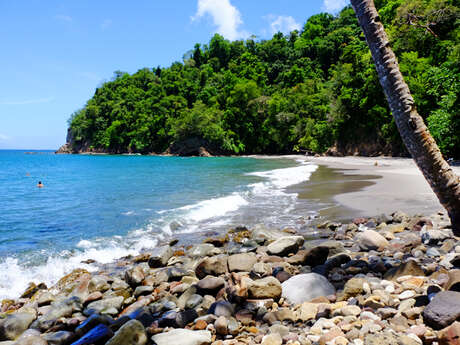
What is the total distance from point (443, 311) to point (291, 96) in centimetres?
6566

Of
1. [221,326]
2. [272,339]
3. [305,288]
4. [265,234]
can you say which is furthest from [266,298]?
[265,234]

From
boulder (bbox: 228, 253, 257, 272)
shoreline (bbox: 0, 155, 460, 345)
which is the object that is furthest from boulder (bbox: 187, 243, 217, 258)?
boulder (bbox: 228, 253, 257, 272)

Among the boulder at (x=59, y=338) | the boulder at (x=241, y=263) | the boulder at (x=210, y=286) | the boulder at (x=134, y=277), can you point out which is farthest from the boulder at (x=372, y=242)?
the boulder at (x=59, y=338)

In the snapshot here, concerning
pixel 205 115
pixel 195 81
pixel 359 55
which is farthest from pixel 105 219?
pixel 195 81

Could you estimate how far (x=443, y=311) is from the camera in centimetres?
292

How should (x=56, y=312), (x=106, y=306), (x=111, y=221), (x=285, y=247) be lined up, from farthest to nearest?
1. (x=111, y=221)
2. (x=285, y=247)
3. (x=106, y=306)
4. (x=56, y=312)

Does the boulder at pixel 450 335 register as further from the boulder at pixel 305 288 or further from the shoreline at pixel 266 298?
the boulder at pixel 305 288

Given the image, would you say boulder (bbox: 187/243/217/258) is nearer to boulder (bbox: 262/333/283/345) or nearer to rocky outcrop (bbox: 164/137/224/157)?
boulder (bbox: 262/333/283/345)

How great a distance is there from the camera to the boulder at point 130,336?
3.35 metres

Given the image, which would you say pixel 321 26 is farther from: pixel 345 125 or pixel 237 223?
pixel 237 223

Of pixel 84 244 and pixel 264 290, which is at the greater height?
pixel 264 290

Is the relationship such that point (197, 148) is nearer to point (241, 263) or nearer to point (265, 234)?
point (265, 234)

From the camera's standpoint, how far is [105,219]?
40.5ft

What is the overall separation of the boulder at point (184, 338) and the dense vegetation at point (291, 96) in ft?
15.5
